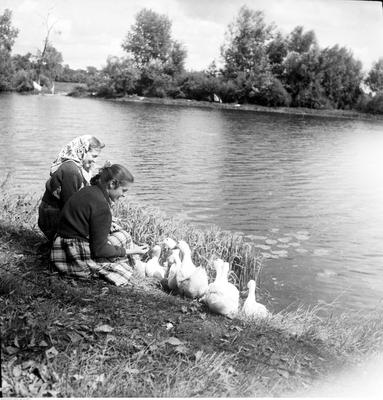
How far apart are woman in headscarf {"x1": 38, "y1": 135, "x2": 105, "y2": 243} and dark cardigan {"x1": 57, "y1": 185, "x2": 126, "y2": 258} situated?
0.69 metres

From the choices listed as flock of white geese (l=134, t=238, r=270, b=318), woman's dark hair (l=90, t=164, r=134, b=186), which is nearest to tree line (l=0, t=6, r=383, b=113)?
woman's dark hair (l=90, t=164, r=134, b=186)

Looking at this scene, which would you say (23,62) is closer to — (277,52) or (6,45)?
(6,45)

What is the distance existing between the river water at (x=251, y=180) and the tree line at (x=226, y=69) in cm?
171

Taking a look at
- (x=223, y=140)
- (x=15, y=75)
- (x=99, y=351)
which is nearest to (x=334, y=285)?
(x=99, y=351)

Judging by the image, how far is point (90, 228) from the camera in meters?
4.42

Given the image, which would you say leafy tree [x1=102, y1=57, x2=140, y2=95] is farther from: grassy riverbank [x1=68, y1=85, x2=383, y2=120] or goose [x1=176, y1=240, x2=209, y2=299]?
goose [x1=176, y1=240, x2=209, y2=299]

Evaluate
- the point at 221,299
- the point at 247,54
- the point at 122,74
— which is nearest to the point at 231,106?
the point at 247,54

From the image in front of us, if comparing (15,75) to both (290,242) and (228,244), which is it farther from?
(290,242)

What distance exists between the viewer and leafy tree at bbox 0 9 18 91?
19.7 ft

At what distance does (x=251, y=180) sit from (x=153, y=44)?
5.30 m

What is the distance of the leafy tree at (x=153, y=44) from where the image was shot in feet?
24.3

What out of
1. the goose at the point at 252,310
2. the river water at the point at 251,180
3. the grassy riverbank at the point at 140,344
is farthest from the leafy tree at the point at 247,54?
the grassy riverbank at the point at 140,344

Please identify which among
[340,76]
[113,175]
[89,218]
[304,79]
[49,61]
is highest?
[340,76]

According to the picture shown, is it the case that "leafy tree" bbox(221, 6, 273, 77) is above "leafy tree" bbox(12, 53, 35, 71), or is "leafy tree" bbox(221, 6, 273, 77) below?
above
